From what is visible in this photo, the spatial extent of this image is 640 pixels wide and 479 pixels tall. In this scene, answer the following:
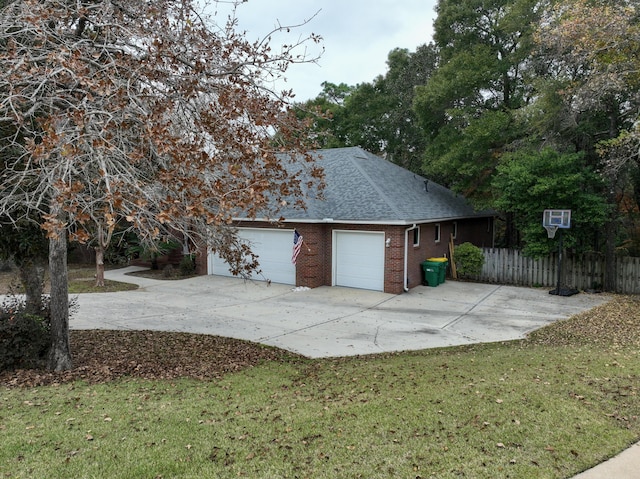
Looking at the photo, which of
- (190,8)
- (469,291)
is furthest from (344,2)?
(469,291)

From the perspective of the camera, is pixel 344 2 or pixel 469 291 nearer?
pixel 344 2

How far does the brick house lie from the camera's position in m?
14.1

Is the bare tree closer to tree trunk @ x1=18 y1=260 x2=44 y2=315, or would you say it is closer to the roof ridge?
tree trunk @ x1=18 y1=260 x2=44 y2=315

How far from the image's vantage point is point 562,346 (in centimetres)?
824

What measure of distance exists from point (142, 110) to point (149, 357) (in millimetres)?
4413

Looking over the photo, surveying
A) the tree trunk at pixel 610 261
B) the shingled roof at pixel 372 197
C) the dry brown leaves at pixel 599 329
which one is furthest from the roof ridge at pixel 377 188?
the tree trunk at pixel 610 261

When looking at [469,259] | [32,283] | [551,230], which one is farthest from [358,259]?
[32,283]

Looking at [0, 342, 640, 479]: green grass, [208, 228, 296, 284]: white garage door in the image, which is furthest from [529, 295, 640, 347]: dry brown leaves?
[208, 228, 296, 284]: white garage door

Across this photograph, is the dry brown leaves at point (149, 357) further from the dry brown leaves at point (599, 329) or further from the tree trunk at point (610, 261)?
the tree trunk at point (610, 261)

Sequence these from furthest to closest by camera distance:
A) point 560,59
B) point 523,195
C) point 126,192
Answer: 1. point 523,195
2. point 560,59
3. point 126,192

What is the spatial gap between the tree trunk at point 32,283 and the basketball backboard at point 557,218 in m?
13.5

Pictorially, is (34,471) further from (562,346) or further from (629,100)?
(629,100)

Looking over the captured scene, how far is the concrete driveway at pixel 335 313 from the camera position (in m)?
9.07

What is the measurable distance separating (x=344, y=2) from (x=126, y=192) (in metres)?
8.05
